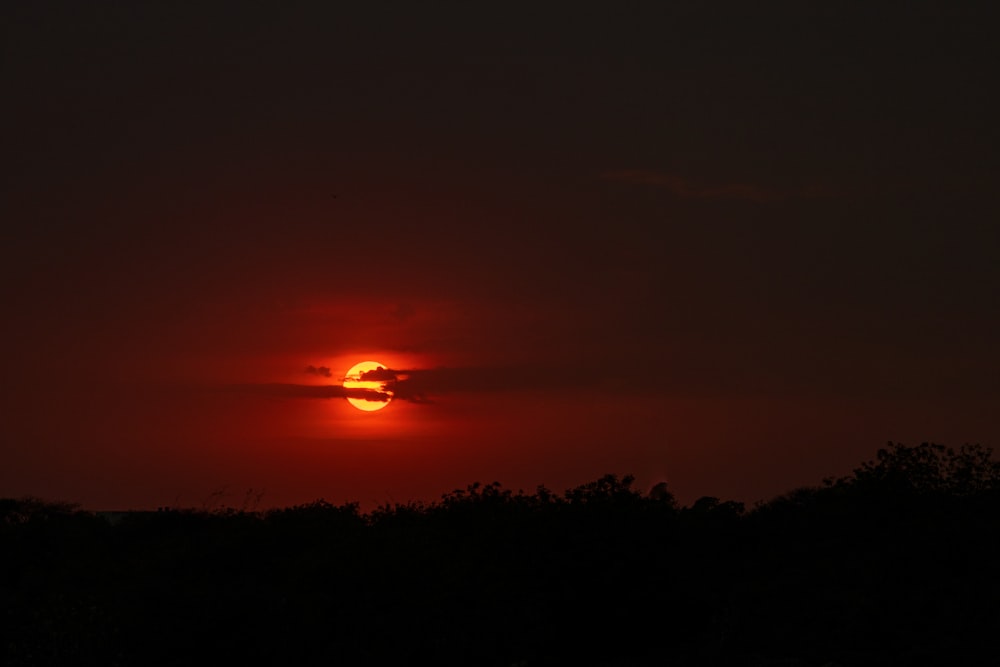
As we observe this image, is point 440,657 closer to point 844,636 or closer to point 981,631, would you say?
point 844,636

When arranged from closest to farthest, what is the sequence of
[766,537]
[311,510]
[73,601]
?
[73,601], [766,537], [311,510]

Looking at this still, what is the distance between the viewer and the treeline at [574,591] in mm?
23984

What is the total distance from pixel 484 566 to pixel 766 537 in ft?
27.2

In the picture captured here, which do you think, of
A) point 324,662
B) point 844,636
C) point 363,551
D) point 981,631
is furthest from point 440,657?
point 981,631

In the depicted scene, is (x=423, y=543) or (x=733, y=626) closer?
(x=733, y=626)

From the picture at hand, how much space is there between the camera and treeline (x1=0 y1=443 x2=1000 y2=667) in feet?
78.7

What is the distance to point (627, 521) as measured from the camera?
92.9 feet

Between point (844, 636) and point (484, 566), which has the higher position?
point (484, 566)

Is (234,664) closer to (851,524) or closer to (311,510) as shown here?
(311,510)

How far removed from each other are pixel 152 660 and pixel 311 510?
10188mm

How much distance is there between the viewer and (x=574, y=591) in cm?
2677

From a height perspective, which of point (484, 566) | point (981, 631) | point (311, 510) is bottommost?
point (981, 631)

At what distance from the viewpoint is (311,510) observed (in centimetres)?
3578

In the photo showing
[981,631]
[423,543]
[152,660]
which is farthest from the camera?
[423,543]
